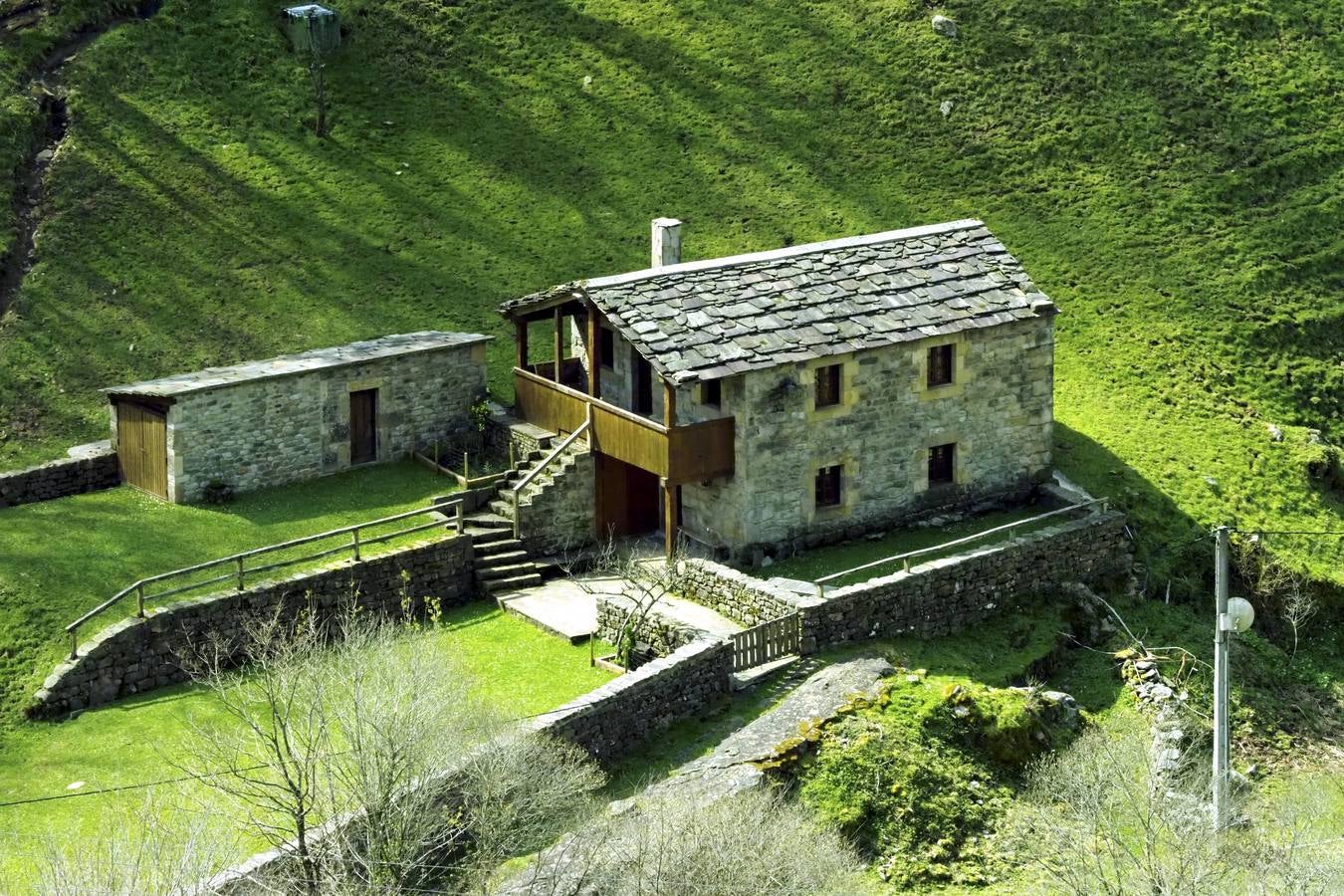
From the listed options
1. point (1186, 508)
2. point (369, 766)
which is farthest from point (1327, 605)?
point (369, 766)

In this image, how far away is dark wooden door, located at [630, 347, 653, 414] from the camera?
4203 centimetres

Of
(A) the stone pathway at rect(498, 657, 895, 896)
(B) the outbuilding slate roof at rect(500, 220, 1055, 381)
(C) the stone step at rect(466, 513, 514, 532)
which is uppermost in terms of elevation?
(B) the outbuilding slate roof at rect(500, 220, 1055, 381)

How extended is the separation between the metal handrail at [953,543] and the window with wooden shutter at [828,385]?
329 centimetres

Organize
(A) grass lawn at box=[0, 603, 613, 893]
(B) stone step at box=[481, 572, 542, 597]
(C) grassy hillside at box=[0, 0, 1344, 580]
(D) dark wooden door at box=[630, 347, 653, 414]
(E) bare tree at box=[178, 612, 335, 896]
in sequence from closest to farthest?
(E) bare tree at box=[178, 612, 335, 896] → (A) grass lawn at box=[0, 603, 613, 893] → (B) stone step at box=[481, 572, 542, 597] → (D) dark wooden door at box=[630, 347, 653, 414] → (C) grassy hillside at box=[0, 0, 1344, 580]

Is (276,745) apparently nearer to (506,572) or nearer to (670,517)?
(506,572)

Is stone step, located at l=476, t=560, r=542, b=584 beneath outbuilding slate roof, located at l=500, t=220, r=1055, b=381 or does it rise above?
beneath

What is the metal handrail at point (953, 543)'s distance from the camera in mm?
38188

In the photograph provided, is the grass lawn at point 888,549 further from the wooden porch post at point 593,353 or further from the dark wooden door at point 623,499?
the wooden porch post at point 593,353

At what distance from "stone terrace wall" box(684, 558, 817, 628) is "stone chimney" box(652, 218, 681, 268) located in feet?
26.9

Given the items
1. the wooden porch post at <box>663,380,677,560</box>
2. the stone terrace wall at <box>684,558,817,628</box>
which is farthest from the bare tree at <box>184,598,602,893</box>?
the wooden porch post at <box>663,380,677,560</box>

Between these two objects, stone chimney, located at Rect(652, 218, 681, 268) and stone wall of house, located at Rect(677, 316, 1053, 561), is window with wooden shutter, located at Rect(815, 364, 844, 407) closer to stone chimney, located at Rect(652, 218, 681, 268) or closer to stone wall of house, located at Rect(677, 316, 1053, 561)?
stone wall of house, located at Rect(677, 316, 1053, 561)

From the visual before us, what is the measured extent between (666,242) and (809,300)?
503 cm

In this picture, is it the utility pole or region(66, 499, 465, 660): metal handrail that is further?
region(66, 499, 465, 660): metal handrail

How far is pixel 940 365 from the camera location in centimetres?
4191
